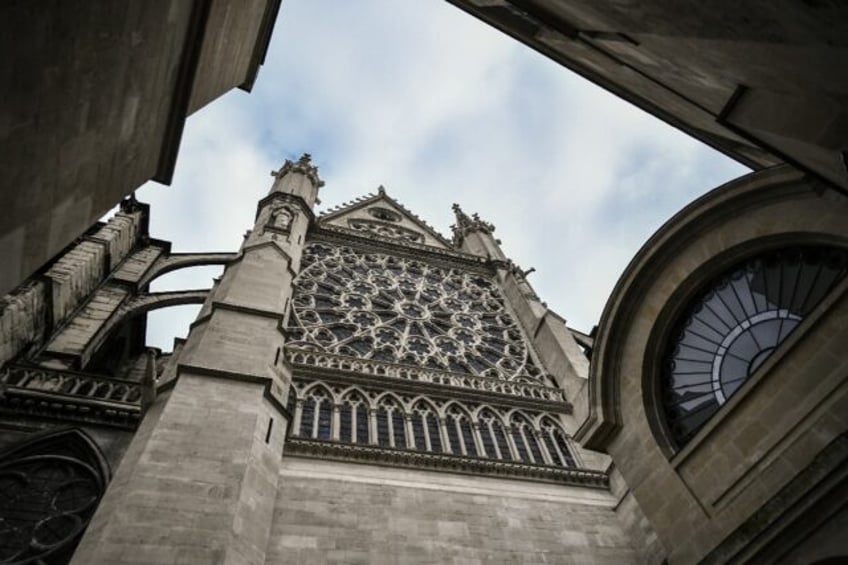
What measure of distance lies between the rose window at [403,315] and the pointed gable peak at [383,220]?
138 inches

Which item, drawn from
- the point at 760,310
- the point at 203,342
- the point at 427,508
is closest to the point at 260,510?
the point at 427,508

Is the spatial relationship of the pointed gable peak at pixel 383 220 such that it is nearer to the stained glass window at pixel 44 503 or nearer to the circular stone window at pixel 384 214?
the circular stone window at pixel 384 214

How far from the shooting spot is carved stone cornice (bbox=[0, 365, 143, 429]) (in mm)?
8758

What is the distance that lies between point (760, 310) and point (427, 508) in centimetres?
579

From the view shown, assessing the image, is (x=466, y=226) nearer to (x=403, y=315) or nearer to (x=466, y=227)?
(x=466, y=227)

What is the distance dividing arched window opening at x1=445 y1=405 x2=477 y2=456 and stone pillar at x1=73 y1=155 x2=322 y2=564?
11.6 feet

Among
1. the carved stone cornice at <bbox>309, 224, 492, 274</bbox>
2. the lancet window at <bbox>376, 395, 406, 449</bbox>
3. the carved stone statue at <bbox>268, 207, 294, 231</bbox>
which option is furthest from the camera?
the carved stone cornice at <bbox>309, 224, 492, 274</bbox>

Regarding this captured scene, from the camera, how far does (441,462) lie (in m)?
9.47

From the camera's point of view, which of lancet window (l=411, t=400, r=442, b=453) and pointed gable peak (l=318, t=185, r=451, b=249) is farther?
pointed gable peak (l=318, t=185, r=451, b=249)

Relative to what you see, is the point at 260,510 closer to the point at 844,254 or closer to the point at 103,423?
the point at 103,423

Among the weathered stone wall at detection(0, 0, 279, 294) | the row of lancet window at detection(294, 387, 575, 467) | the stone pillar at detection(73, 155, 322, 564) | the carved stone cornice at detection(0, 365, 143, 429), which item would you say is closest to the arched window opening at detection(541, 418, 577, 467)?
the row of lancet window at detection(294, 387, 575, 467)

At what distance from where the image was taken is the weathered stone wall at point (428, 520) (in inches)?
297

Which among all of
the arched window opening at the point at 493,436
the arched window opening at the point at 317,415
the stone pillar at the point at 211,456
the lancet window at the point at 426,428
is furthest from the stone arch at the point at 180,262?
the arched window opening at the point at 493,436

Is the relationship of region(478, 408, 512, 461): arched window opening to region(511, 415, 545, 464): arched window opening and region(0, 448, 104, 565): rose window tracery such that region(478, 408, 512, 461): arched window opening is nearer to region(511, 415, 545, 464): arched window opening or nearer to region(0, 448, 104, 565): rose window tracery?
region(511, 415, 545, 464): arched window opening
